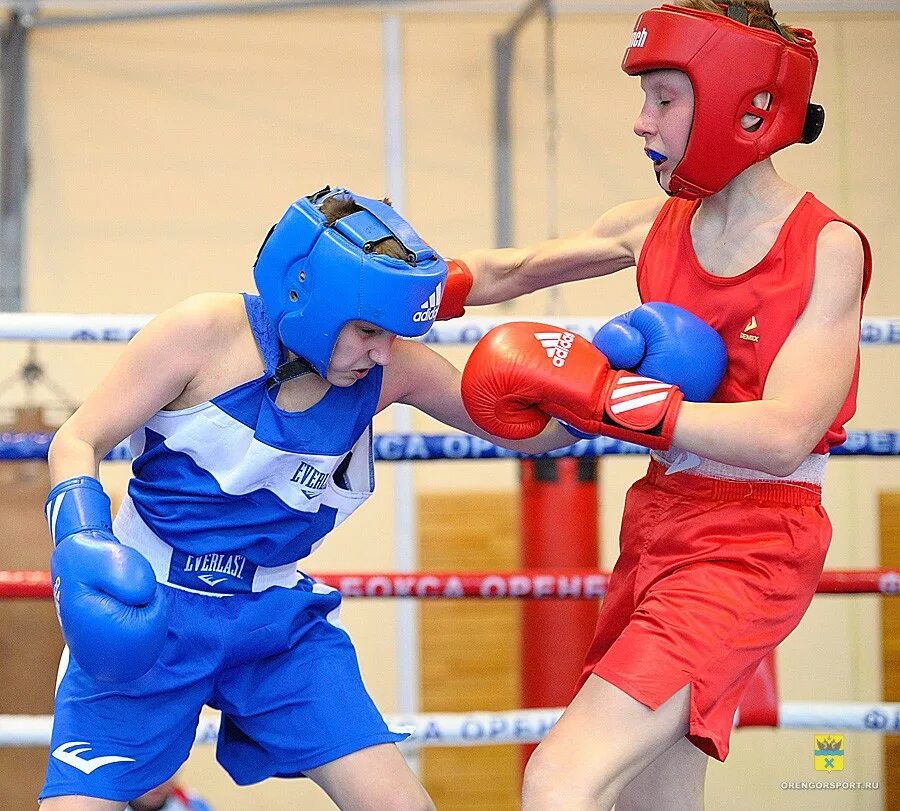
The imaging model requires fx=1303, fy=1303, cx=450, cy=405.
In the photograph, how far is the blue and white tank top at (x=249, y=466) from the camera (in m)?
1.85

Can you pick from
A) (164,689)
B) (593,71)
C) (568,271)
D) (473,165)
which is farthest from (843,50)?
(164,689)

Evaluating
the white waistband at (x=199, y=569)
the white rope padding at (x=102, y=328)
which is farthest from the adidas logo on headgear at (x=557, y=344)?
the white waistband at (x=199, y=569)

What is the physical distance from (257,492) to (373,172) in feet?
11.0

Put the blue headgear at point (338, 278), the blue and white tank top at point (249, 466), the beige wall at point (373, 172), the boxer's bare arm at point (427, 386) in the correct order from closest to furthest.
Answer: the blue headgear at point (338, 278) < the blue and white tank top at point (249, 466) < the boxer's bare arm at point (427, 386) < the beige wall at point (373, 172)

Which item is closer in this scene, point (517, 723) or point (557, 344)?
point (557, 344)

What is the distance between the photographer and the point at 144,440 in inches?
74.8

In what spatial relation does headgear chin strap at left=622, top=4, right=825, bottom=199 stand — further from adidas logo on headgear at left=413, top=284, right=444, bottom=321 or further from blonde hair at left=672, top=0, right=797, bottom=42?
adidas logo on headgear at left=413, top=284, right=444, bottom=321

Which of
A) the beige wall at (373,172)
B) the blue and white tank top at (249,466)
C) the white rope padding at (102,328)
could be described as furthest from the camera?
the beige wall at (373,172)

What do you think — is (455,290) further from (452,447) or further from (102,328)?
(102,328)

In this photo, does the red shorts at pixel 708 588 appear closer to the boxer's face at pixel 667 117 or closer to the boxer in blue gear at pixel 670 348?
the boxer in blue gear at pixel 670 348

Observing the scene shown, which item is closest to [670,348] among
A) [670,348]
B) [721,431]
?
[670,348]

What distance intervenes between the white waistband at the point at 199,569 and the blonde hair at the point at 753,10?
1.01 m

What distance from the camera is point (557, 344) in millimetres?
1771

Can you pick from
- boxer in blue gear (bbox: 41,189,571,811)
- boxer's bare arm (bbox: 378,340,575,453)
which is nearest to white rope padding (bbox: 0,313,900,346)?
boxer's bare arm (bbox: 378,340,575,453)
